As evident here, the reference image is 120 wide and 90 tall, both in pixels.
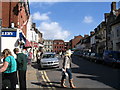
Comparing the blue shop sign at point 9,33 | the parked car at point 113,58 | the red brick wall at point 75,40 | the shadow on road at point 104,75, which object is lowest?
the shadow on road at point 104,75

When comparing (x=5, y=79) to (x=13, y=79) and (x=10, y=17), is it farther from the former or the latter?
(x=10, y=17)

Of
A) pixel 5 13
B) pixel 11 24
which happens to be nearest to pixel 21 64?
pixel 11 24

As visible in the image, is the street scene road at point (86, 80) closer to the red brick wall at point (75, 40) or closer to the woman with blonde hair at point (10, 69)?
the woman with blonde hair at point (10, 69)

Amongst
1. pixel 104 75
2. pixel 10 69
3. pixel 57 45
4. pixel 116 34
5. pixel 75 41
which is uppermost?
pixel 75 41

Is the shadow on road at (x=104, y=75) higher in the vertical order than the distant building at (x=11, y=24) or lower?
lower

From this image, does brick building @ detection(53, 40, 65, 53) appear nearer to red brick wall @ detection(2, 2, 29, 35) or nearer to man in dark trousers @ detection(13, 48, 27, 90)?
red brick wall @ detection(2, 2, 29, 35)

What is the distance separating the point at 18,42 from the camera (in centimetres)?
1902

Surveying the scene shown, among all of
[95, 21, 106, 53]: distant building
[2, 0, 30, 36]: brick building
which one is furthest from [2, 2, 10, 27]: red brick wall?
[95, 21, 106, 53]: distant building

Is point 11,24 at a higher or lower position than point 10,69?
higher

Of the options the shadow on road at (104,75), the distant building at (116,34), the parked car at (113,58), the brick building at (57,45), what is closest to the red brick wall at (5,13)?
the shadow on road at (104,75)

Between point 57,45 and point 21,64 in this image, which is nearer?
point 21,64

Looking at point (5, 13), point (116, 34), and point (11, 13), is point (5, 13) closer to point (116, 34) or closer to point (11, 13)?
point (11, 13)

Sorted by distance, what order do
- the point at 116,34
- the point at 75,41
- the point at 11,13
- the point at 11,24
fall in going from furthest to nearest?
the point at 75,41 → the point at 116,34 → the point at 11,13 → the point at 11,24

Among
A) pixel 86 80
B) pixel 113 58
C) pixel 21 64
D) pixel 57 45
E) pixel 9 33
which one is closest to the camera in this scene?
pixel 21 64
